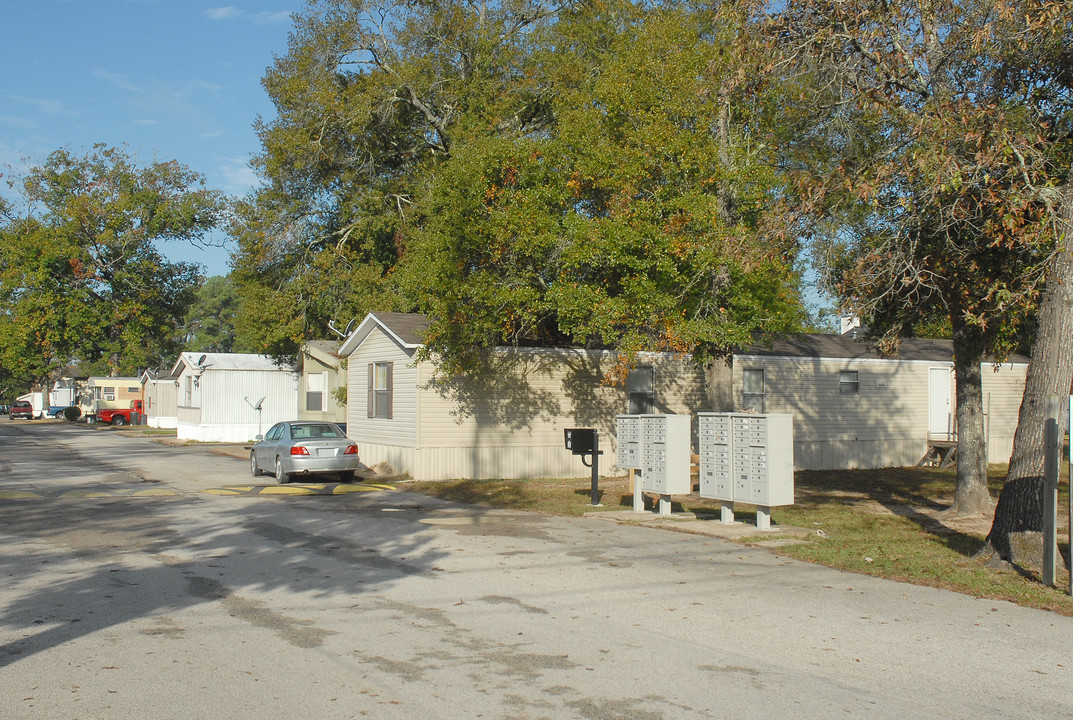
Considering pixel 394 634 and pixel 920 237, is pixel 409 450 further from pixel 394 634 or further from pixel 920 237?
pixel 394 634

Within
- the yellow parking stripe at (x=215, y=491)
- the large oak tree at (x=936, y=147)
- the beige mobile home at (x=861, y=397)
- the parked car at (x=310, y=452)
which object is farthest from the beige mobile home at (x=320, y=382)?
the large oak tree at (x=936, y=147)

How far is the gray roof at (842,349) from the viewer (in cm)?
2525

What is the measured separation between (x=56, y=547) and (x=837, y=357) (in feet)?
68.4

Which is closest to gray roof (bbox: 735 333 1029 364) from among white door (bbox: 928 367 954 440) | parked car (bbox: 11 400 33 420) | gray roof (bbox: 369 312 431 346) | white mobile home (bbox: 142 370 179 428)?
white door (bbox: 928 367 954 440)

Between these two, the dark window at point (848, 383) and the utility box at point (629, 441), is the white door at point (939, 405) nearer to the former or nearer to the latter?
the dark window at point (848, 383)

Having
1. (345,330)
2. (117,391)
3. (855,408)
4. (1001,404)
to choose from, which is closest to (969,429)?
(855,408)

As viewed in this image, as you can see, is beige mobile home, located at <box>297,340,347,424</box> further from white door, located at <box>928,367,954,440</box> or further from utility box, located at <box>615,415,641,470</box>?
white door, located at <box>928,367,954,440</box>

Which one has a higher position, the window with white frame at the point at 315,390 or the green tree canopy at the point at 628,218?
the green tree canopy at the point at 628,218

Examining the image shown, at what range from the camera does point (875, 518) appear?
1456 cm

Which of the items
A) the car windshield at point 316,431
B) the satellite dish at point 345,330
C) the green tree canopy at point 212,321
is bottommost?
the car windshield at point 316,431

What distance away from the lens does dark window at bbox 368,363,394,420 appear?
21969mm

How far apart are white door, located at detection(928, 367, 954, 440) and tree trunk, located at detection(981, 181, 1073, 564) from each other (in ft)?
61.5

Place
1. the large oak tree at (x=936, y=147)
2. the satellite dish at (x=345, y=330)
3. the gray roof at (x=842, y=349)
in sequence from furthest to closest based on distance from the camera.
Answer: the satellite dish at (x=345, y=330)
the gray roof at (x=842, y=349)
the large oak tree at (x=936, y=147)

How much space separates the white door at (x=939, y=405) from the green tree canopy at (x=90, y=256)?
153 feet
